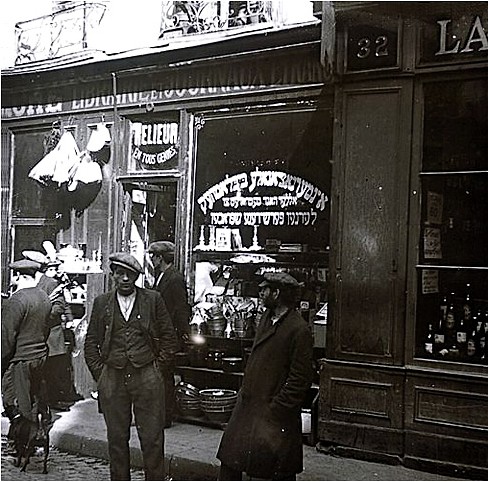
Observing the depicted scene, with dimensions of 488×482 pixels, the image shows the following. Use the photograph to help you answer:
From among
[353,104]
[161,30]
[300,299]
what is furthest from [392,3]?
[300,299]

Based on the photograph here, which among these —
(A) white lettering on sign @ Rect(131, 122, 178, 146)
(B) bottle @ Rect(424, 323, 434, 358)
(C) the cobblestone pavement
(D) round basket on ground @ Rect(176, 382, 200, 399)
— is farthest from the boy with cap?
(B) bottle @ Rect(424, 323, 434, 358)

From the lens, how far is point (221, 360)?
179 inches

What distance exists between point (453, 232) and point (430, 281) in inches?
11.8

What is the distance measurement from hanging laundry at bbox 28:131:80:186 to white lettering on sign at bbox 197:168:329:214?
0.95 metres

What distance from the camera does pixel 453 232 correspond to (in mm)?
4227

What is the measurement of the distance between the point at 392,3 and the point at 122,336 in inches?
86.2

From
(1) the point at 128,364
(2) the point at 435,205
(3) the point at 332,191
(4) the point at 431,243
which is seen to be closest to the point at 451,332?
(4) the point at 431,243

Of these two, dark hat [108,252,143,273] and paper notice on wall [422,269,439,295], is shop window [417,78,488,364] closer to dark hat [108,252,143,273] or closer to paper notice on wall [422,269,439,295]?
paper notice on wall [422,269,439,295]

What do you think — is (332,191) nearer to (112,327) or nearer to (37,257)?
(112,327)

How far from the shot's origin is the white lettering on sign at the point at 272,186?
452 centimetres

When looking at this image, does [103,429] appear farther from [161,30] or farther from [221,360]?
[161,30]

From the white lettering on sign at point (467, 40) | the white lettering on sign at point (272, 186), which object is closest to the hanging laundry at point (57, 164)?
the white lettering on sign at point (272, 186)

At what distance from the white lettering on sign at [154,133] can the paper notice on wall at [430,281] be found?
185cm

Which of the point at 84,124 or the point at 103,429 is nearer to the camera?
the point at 103,429
